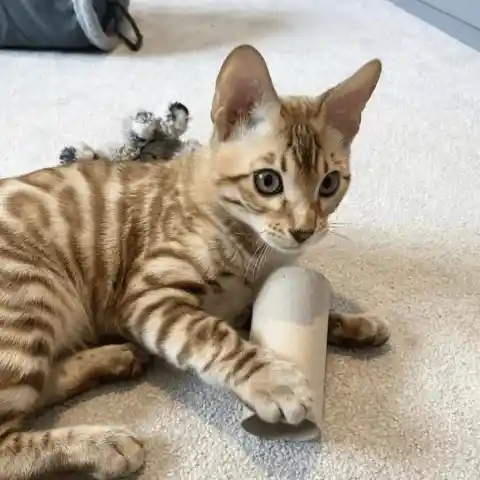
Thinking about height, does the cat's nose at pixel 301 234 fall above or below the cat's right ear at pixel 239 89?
below

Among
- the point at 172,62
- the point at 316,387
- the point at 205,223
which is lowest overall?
the point at 172,62

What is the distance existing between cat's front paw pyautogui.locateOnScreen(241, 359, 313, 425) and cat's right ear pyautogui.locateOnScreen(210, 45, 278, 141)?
37cm

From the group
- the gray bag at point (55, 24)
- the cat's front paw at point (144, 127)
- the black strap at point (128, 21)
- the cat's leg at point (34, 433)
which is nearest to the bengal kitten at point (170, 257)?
the cat's leg at point (34, 433)

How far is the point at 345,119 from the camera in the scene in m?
1.27

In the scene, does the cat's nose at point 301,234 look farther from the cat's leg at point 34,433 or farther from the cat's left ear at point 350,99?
the cat's leg at point 34,433

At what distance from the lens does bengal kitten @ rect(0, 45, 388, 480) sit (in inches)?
42.7

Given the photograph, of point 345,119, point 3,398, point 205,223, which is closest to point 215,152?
point 205,223

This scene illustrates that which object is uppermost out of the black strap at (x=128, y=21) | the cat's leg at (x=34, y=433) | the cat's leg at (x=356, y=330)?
the cat's leg at (x=34, y=433)

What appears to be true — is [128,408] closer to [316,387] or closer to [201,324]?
[201,324]

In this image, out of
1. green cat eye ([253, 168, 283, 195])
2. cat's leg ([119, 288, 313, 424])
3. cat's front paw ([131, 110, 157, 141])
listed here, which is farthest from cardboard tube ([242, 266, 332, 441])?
cat's front paw ([131, 110, 157, 141])

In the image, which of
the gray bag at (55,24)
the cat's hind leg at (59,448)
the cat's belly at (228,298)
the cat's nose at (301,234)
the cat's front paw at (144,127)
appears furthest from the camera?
the gray bag at (55,24)

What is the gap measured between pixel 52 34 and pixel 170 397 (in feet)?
4.98

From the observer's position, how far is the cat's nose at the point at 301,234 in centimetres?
115

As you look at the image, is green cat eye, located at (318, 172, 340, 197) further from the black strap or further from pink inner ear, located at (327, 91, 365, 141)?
the black strap
